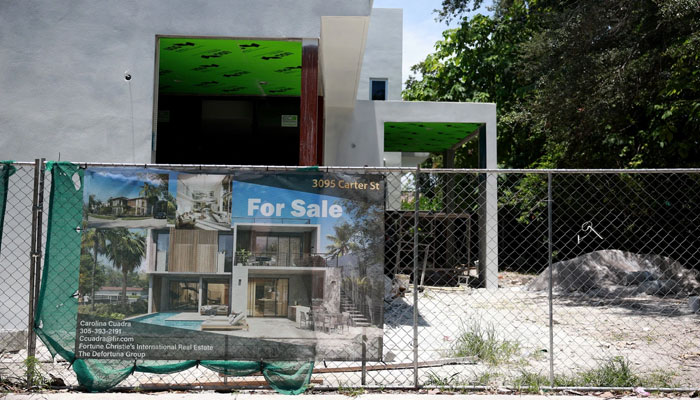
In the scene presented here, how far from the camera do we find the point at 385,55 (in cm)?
2388

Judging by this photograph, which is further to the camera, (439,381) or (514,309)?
(514,309)

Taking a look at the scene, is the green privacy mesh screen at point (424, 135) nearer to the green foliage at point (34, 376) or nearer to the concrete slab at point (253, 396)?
the concrete slab at point (253, 396)

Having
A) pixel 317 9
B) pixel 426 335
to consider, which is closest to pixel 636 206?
pixel 426 335

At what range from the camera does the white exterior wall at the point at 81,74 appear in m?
7.72

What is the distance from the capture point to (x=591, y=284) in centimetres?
1400

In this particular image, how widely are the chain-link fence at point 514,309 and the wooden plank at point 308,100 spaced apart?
1.37 m

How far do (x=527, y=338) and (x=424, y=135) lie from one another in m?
9.54

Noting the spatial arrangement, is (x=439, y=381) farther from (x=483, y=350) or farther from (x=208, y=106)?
(x=208, y=106)

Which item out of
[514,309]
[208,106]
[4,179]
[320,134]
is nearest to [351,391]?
[4,179]

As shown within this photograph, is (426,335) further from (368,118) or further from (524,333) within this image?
(368,118)

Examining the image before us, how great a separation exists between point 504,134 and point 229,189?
19109 mm

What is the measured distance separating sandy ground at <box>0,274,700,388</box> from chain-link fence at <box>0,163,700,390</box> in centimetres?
3

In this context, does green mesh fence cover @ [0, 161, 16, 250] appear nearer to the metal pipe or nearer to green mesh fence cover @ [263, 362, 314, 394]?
the metal pipe

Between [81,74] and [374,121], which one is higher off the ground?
[374,121]
